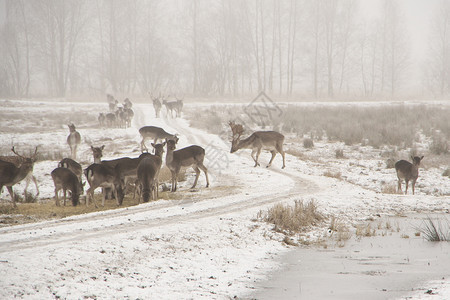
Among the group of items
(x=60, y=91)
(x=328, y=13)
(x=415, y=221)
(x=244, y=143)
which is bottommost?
(x=415, y=221)

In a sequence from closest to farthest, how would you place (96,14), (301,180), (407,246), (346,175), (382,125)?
(407,246), (301,180), (346,175), (382,125), (96,14)

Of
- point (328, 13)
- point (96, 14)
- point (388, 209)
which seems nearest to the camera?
point (388, 209)

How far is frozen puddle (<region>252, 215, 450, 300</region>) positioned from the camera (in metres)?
6.21

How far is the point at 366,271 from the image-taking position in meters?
7.19

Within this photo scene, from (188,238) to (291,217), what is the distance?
110 inches

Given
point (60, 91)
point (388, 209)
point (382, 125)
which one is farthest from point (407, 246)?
point (60, 91)

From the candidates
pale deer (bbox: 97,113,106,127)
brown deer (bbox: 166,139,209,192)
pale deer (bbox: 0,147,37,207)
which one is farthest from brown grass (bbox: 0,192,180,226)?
pale deer (bbox: 97,113,106,127)

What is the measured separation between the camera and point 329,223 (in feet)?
34.8

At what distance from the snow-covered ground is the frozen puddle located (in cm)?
25

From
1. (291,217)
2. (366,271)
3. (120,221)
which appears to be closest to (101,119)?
(120,221)

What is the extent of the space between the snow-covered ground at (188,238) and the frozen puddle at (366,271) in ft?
0.81

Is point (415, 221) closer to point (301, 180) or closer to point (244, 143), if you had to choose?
point (301, 180)

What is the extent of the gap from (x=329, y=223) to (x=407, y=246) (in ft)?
7.18

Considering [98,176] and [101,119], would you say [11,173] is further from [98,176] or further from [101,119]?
[101,119]
